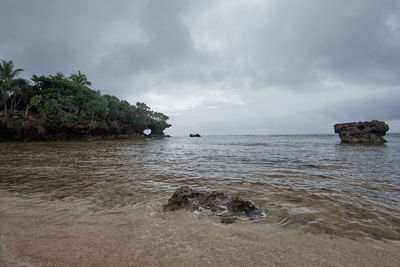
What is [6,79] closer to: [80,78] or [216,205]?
[80,78]

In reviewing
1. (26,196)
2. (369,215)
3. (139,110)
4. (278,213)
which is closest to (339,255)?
(278,213)

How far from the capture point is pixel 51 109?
1362 inches

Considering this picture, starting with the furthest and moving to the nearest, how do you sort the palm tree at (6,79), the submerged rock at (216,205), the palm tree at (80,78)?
the palm tree at (80,78), the palm tree at (6,79), the submerged rock at (216,205)

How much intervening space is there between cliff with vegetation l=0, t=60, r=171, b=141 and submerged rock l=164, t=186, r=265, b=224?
4114 centimetres

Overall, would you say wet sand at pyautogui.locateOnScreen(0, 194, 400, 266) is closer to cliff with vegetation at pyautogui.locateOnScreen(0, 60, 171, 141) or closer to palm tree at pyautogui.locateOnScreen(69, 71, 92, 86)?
cliff with vegetation at pyautogui.locateOnScreen(0, 60, 171, 141)

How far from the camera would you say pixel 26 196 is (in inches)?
147

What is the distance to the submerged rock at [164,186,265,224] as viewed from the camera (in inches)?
Result: 116

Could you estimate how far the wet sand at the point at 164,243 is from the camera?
1.72m

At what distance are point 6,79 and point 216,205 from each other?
153 feet

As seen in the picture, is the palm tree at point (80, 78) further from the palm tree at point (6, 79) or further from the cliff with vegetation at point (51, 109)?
the palm tree at point (6, 79)

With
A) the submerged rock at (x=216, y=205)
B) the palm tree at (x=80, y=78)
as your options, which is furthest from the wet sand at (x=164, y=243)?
the palm tree at (x=80, y=78)

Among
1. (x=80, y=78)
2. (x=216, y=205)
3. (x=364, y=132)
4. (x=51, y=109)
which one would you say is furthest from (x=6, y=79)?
(x=364, y=132)

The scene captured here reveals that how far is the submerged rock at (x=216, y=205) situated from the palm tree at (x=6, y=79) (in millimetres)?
42472

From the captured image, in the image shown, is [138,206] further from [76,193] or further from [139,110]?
[139,110]
